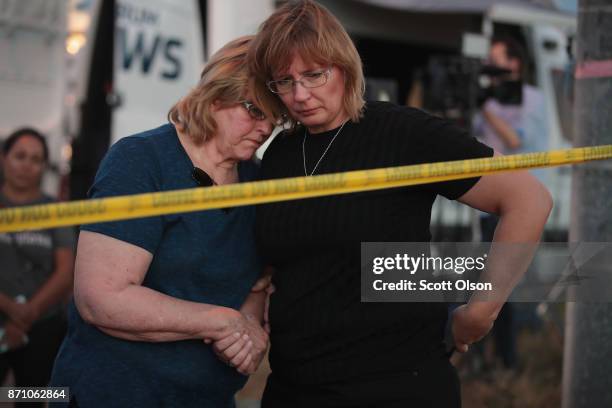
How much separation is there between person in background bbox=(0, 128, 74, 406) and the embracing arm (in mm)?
2348

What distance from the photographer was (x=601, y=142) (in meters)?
2.62

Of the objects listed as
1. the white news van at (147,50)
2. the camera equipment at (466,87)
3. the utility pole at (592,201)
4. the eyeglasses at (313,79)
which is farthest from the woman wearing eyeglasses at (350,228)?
the camera equipment at (466,87)

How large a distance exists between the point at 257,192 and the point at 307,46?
463mm

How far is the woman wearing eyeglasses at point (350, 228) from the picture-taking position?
199 cm

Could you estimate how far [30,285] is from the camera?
4059 millimetres

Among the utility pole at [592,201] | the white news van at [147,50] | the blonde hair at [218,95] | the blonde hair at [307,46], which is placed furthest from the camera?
the white news van at [147,50]

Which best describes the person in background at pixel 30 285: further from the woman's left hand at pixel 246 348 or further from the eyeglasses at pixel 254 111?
the eyeglasses at pixel 254 111

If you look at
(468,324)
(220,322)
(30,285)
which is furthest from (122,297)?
(30,285)

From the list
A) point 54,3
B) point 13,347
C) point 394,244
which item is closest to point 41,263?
point 13,347

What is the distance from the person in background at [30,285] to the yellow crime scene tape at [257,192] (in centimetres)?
225

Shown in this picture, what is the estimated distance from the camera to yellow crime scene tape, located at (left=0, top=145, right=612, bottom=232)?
1.55m

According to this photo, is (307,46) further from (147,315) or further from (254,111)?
(147,315)

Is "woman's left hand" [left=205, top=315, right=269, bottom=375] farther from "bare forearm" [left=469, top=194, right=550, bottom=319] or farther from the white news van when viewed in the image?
the white news van

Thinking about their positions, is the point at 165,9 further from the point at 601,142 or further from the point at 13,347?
the point at 601,142
